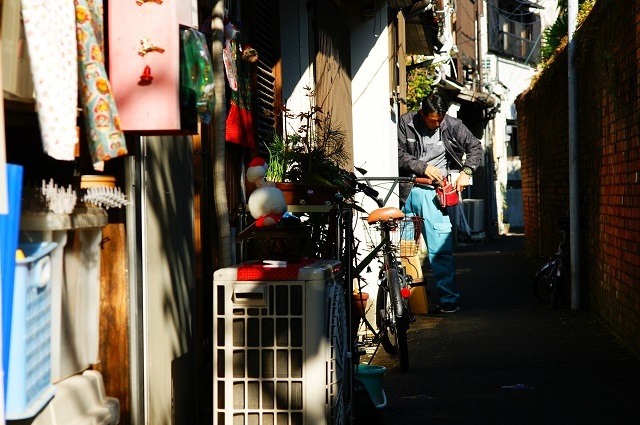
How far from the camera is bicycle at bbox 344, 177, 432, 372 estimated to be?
25.9 ft

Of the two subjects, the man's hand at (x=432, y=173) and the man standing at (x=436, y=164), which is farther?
the man standing at (x=436, y=164)

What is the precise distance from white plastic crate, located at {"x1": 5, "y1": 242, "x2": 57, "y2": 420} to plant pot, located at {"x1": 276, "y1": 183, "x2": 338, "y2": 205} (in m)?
2.67

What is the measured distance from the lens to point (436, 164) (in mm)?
11164

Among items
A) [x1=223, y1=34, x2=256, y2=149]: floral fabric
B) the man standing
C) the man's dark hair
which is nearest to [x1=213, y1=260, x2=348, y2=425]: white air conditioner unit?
[x1=223, y1=34, x2=256, y2=149]: floral fabric

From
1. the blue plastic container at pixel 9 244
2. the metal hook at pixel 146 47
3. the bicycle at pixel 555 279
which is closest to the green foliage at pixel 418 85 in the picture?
the bicycle at pixel 555 279

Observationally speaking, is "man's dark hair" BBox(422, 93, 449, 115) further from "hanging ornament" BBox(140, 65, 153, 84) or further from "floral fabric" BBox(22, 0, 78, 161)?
"floral fabric" BBox(22, 0, 78, 161)

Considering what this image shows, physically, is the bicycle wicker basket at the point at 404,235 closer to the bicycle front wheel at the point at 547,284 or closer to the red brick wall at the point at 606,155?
the red brick wall at the point at 606,155

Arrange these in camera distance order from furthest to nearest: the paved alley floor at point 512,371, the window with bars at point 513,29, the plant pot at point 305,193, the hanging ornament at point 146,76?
the window with bars at point 513,29 → the paved alley floor at point 512,371 → the plant pot at point 305,193 → the hanging ornament at point 146,76

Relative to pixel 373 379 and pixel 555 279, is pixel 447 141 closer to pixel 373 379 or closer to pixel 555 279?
pixel 555 279

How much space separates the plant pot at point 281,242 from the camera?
16.8ft

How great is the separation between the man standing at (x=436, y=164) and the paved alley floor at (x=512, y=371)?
1.64 ft

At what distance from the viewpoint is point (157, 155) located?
4.90 meters

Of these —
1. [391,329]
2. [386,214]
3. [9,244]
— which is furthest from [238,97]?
[9,244]

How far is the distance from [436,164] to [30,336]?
8.12 metres
